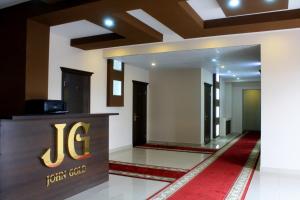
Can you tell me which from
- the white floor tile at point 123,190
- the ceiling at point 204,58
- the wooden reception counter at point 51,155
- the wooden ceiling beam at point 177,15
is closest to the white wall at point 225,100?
the ceiling at point 204,58

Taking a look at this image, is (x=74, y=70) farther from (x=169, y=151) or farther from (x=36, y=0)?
(x=169, y=151)

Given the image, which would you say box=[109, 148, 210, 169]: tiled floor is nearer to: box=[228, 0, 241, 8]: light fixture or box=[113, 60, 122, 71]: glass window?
box=[113, 60, 122, 71]: glass window

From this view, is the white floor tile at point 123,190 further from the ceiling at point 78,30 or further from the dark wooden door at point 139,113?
the dark wooden door at point 139,113

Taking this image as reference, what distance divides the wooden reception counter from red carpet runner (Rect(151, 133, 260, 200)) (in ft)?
3.86

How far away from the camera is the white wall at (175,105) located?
902 cm

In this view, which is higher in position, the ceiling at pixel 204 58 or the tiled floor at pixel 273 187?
the ceiling at pixel 204 58

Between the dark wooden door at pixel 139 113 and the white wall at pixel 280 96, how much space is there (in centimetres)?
428

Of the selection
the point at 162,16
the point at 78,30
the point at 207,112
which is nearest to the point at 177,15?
the point at 162,16

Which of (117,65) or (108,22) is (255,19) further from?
(117,65)

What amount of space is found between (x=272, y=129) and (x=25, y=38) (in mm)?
4912

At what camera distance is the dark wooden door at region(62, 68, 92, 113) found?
239 inches

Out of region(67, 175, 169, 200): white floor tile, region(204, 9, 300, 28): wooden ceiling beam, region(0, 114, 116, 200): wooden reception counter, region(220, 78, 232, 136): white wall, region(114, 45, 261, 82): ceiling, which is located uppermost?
region(204, 9, 300, 28): wooden ceiling beam

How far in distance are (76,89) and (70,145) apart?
278cm

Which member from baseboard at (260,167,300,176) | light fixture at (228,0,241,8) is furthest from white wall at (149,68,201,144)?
light fixture at (228,0,241,8)
